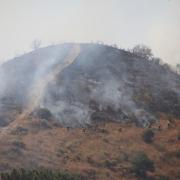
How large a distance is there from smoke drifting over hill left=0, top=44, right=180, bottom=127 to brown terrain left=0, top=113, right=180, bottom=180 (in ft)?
13.3

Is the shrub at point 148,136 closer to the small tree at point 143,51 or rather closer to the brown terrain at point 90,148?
the brown terrain at point 90,148

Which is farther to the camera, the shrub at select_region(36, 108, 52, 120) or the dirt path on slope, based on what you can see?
the shrub at select_region(36, 108, 52, 120)

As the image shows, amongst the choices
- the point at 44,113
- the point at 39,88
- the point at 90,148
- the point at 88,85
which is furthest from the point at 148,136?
the point at 39,88

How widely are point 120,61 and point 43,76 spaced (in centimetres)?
1782

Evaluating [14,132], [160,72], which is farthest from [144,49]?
[14,132]

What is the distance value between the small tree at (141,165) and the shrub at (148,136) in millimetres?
9187

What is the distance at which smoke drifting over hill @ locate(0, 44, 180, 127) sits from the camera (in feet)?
213

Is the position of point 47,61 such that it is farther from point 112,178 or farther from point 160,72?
point 112,178

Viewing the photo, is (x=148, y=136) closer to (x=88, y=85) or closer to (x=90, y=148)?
(x=90, y=148)

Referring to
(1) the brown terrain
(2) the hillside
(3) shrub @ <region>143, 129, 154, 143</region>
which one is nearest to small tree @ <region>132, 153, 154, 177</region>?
(2) the hillside

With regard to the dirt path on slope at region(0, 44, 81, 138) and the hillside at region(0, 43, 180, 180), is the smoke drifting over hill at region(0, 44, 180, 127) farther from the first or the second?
the hillside at region(0, 43, 180, 180)

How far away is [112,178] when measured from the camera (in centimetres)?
4438

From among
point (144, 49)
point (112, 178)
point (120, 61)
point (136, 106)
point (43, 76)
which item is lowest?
point (112, 178)

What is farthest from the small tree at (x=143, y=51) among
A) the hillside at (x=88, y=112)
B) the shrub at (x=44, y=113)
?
the shrub at (x=44, y=113)
